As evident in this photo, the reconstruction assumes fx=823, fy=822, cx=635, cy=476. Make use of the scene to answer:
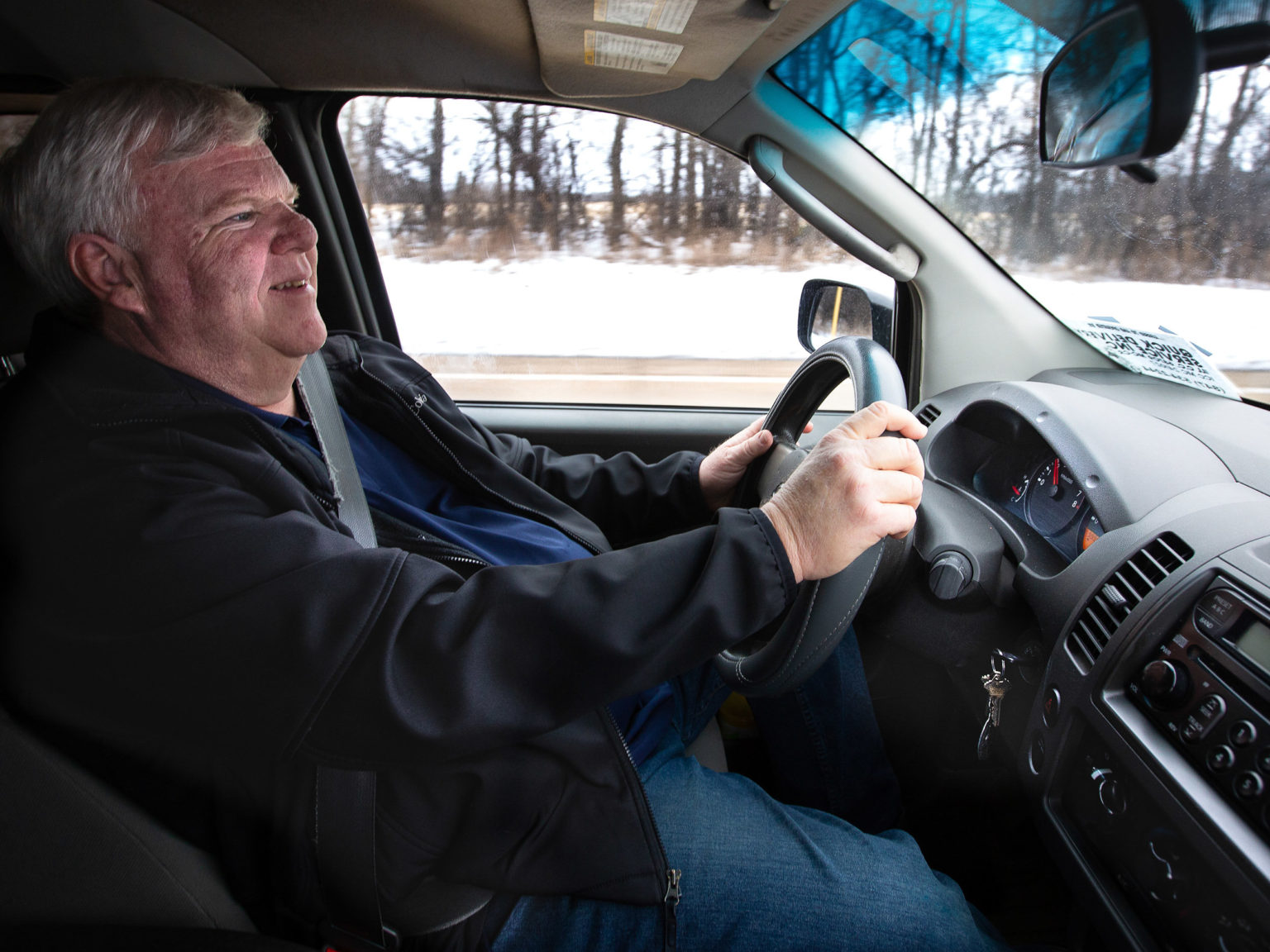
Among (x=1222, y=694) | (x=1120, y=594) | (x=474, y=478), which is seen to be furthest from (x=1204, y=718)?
(x=474, y=478)

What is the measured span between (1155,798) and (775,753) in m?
0.67

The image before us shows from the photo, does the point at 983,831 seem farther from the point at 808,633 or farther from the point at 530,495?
the point at 530,495

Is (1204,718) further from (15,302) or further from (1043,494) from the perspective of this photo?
(15,302)

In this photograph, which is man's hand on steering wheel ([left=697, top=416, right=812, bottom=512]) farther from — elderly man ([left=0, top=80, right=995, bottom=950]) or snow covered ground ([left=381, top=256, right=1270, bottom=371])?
snow covered ground ([left=381, top=256, right=1270, bottom=371])

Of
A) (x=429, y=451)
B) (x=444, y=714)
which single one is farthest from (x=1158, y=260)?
(x=444, y=714)

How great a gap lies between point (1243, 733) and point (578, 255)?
5.94 feet

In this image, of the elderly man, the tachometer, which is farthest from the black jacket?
the tachometer

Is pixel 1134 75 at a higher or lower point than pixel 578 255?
higher

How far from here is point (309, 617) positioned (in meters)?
0.87

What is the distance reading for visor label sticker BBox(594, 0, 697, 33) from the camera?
1.29 meters

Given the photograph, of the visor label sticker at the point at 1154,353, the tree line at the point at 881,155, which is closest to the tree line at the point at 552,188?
the tree line at the point at 881,155

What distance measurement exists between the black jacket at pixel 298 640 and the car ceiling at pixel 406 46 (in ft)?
2.44

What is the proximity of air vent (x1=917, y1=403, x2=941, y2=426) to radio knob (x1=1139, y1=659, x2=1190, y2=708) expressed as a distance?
0.70 m

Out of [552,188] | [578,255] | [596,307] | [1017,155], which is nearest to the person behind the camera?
[1017,155]
